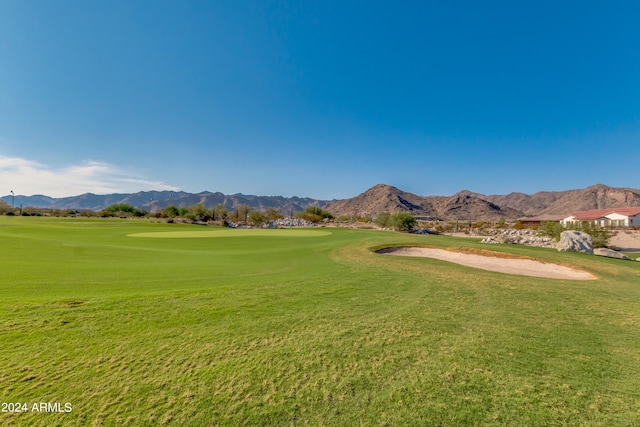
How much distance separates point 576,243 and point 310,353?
989 inches

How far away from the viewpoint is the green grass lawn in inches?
114

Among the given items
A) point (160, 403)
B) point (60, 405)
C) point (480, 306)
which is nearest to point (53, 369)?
point (60, 405)

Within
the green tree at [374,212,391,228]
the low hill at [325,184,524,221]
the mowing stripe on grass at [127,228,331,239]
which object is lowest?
the mowing stripe on grass at [127,228,331,239]

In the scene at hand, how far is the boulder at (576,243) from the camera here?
19.7 metres

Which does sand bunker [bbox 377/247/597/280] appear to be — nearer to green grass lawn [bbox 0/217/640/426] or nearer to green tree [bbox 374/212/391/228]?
green grass lawn [bbox 0/217/640/426]

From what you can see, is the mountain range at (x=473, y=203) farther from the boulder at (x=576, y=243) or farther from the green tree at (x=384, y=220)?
the boulder at (x=576, y=243)

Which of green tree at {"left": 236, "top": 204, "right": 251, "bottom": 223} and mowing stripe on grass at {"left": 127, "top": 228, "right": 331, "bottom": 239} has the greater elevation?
green tree at {"left": 236, "top": 204, "right": 251, "bottom": 223}

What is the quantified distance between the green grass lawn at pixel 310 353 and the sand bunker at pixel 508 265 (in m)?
4.44

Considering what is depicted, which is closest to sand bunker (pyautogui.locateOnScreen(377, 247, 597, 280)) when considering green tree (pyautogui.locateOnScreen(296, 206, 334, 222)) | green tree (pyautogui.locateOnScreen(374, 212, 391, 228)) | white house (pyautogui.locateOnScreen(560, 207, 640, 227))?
green tree (pyautogui.locateOnScreen(374, 212, 391, 228))

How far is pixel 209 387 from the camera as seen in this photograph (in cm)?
320

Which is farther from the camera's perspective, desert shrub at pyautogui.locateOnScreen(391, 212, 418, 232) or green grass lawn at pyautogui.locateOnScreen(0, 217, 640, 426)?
desert shrub at pyautogui.locateOnScreen(391, 212, 418, 232)

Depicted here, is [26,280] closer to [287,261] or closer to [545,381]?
[287,261]

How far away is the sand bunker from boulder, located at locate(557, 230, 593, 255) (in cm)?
942

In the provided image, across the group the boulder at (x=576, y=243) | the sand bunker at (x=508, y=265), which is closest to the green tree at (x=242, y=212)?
the sand bunker at (x=508, y=265)
